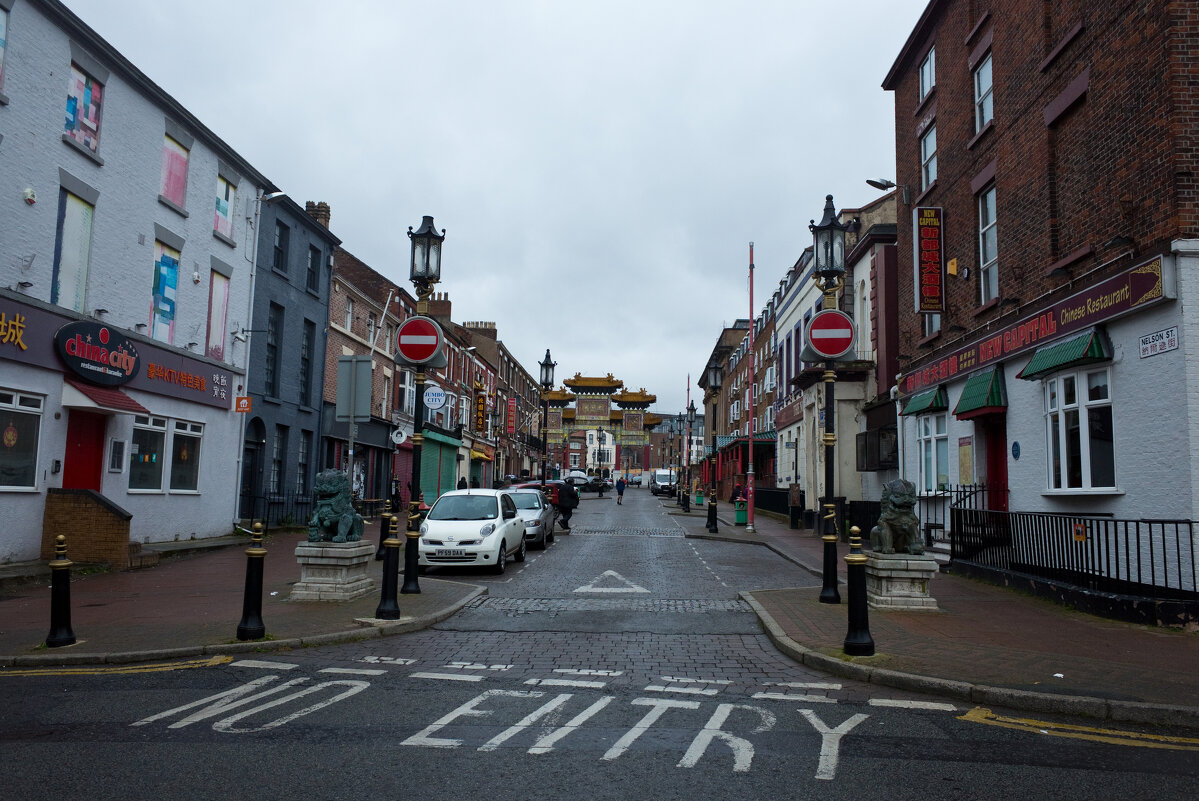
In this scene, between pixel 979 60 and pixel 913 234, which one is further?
pixel 913 234

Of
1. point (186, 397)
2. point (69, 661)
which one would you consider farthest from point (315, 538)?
point (186, 397)

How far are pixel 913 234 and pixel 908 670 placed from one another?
14919 mm

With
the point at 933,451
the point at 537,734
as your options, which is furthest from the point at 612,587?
the point at 933,451

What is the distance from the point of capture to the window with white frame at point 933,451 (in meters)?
18.5

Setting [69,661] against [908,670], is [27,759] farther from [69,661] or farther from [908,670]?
[908,670]

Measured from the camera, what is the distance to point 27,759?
515 centimetres

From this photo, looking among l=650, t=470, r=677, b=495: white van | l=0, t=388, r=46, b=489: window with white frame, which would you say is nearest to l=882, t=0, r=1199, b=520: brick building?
l=0, t=388, r=46, b=489: window with white frame

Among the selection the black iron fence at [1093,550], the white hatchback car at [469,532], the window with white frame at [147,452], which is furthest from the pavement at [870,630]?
the window with white frame at [147,452]

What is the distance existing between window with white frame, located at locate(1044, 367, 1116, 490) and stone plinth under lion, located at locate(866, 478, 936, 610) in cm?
301

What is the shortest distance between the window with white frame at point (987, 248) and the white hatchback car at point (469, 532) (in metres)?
10.1

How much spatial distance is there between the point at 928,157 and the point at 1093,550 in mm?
11822

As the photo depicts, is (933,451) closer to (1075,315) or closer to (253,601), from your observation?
(1075,315)

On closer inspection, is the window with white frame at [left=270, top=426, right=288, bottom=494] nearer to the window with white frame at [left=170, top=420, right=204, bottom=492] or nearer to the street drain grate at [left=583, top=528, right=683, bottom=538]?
the window with white frame at [left=170, top=420, right=204, bottom=492]

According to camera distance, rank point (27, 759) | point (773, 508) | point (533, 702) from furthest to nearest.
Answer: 1. point (773, 508)
2. point (533, 702)
3. point (27, 759)
